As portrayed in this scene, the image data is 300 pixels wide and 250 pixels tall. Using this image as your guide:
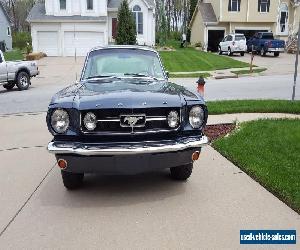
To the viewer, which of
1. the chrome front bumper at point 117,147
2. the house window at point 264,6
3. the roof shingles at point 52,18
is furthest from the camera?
the house window at point 264,6

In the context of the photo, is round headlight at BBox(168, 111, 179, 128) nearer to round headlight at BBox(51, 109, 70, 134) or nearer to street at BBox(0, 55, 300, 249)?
A: street at BBox(0, 55, 300, 249)

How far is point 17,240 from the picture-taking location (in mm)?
3814

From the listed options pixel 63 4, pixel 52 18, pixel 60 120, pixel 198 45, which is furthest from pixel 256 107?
pixel 198 45

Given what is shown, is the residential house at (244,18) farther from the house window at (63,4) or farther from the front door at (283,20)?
the house window at (63,4)

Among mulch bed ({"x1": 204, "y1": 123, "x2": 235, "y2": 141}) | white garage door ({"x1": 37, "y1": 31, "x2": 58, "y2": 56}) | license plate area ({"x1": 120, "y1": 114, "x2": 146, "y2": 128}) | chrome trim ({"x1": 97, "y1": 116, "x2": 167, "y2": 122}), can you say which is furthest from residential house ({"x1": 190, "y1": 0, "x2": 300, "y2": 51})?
license plate area ({"x1": 120, "y1": 114, "x2": 146, "y2": 128})

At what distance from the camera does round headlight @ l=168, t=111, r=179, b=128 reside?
14.7 feet

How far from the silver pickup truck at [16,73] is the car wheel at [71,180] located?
1237 centimetres

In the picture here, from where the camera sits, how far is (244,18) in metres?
38.1

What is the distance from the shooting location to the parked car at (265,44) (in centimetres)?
3164

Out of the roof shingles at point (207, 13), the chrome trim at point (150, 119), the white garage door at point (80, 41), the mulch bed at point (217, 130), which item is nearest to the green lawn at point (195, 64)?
the white garage door at point (80, 41)

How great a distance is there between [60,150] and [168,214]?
4.54 ft

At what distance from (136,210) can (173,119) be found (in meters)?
1.12

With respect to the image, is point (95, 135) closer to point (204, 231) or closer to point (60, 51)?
point (204, 231)

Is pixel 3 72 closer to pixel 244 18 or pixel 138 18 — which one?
pixel 138 18
